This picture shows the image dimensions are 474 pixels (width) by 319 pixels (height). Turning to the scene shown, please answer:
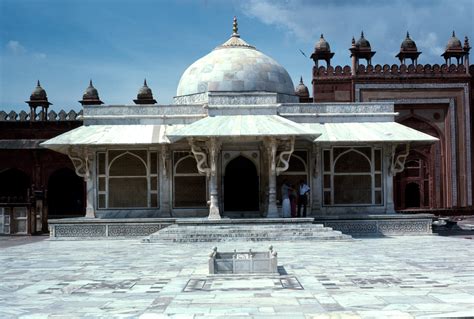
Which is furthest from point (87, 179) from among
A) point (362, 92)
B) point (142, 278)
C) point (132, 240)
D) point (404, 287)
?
point (362, 92)

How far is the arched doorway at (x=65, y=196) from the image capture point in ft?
95.6

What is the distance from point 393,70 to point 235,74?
11312 mm

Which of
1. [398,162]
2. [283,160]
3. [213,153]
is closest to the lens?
[213,153]

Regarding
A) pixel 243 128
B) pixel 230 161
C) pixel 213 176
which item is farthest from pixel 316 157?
pixel 213 176

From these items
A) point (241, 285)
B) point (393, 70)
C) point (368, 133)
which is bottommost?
point (241, 285)

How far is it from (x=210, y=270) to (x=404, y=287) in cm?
261

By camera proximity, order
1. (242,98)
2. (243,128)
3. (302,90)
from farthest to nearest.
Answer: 1. (302,90)
2. (242,98)
3. (243,128)

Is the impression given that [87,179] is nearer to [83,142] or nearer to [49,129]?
[83,142]

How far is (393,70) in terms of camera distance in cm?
2903

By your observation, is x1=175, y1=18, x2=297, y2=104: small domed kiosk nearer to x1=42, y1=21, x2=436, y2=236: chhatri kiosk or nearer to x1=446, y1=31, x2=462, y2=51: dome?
x1=42, y1=21, x2=436, y2=236: chhatri kiosk

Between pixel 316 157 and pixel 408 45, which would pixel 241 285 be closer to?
pixel 316 157

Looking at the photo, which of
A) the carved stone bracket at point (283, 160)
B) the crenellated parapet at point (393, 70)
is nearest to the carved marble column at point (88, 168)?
the carved stone bracket at point (283, 160)

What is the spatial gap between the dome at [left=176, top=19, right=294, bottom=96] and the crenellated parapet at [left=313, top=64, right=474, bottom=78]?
828 cm

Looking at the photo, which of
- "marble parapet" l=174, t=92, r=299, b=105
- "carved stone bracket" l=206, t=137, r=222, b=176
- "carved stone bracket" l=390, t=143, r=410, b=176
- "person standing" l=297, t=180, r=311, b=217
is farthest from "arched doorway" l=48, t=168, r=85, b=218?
"carved stone bracket" l=390, t=143, r=410, b=176
